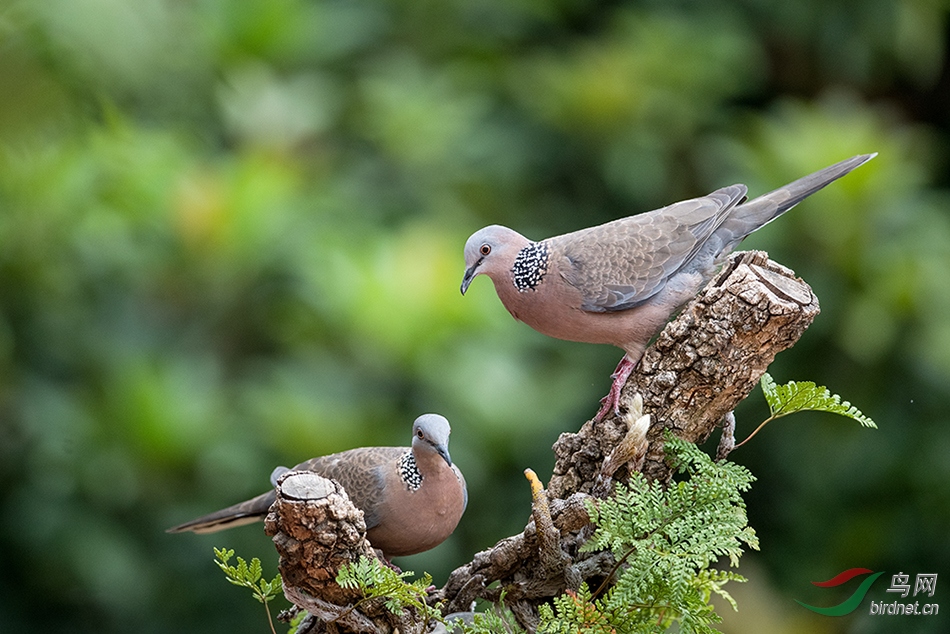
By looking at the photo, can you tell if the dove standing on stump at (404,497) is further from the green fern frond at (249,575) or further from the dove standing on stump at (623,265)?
the dove standing on stump at (623,265)

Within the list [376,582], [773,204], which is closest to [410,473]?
[376,582]

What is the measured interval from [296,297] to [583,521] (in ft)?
7.87

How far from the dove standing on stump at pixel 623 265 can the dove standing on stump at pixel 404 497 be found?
0.38 metres

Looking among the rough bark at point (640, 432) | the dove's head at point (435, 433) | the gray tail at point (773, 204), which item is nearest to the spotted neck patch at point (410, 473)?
the dove's head at point (435, 433)

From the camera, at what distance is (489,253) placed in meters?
2.45

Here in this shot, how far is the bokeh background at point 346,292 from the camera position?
427 cm

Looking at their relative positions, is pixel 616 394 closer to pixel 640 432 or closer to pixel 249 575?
pixel 640 432

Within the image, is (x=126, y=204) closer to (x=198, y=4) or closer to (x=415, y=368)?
(x=198, y=4)

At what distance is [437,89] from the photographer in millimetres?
5465

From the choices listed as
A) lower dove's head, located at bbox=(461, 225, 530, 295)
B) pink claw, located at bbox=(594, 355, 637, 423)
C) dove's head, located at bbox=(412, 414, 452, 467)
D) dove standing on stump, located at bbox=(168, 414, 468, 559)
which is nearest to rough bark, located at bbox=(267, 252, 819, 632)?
pink claw, located at bbox=(594, 355, 637, 423)

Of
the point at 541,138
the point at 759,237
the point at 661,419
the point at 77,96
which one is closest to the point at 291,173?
the point at 77,96

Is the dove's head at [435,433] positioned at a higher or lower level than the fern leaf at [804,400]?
higher

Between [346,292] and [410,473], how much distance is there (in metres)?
1.77

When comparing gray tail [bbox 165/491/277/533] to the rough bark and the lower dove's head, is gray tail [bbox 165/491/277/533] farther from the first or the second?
the lower dove's head
